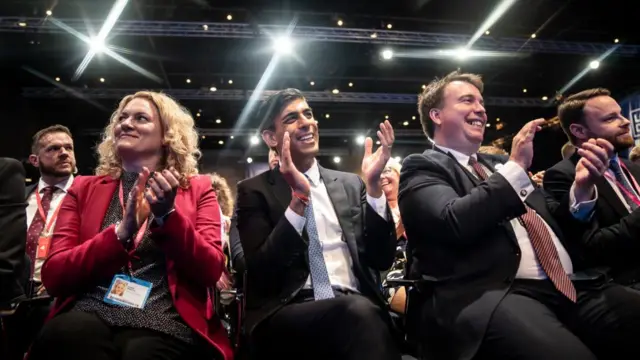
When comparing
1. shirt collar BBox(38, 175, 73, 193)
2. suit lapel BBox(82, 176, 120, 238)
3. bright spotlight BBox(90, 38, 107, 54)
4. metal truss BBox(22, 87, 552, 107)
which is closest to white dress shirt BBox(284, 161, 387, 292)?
suit lapel BBox(82, 176, 120, 238)

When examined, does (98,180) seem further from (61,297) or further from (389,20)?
(389,20)

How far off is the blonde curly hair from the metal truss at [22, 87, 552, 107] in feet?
24.9

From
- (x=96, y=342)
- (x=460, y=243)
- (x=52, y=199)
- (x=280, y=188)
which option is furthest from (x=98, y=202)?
(x=52, y=199)

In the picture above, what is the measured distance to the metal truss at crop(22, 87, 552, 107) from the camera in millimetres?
9742

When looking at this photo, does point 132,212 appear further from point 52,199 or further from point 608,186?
point 52,199

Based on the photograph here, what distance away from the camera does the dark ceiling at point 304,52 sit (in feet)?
26.3

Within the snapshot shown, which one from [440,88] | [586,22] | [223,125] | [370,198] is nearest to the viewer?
[370,198]

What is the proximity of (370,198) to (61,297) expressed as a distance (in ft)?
4.17

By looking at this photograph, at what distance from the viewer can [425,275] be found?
73.4 inches

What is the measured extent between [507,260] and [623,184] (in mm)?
1120

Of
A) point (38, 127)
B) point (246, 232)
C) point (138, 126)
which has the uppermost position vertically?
point (38, 127)

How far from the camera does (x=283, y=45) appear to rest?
870 centimetres

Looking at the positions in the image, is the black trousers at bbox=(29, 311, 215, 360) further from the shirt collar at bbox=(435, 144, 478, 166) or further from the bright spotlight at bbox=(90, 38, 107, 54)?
the bright spotlight at bbox=(90, 38, 107, 54)

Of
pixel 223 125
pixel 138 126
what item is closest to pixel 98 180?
pixel 138 126
